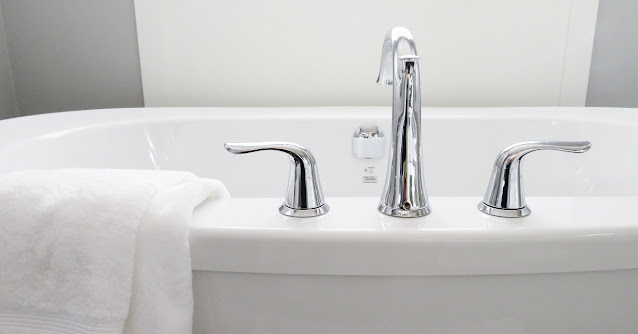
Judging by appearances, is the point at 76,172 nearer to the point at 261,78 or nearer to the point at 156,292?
the point at 156,292

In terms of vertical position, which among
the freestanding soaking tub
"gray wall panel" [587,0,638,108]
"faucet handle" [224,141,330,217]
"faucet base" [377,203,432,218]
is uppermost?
"gray wall panel" [587,0,638,108]

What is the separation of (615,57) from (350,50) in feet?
2.45

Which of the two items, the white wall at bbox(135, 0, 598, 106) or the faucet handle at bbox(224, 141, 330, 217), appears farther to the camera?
the white wall at bbox(135, 0, 598, 106)

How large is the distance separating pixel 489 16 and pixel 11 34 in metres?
1.32

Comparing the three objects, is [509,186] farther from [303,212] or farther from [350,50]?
[350,50]

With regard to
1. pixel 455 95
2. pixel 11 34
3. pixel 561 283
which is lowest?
pixel 561 283

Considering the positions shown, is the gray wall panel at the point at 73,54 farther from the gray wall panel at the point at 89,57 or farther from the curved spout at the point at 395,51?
the curved spout at the point at 395,51

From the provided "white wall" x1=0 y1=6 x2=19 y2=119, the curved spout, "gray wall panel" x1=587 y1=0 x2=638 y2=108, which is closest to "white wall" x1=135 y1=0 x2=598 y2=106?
"gray wall panel" x1=587 y1=0 x2=638 y2=108

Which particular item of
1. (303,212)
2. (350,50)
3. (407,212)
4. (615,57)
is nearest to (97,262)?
(303,212)

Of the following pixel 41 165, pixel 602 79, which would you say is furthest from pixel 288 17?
pixel 602 79

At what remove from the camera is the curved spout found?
0.50 meters

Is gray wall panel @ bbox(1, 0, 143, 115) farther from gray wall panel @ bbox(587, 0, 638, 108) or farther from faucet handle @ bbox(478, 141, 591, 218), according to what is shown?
gray wall panel @ bbox(587, 0, 638, 108)

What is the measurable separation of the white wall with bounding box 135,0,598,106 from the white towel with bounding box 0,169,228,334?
0.81 meters

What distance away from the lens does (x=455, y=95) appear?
1.21 meters
